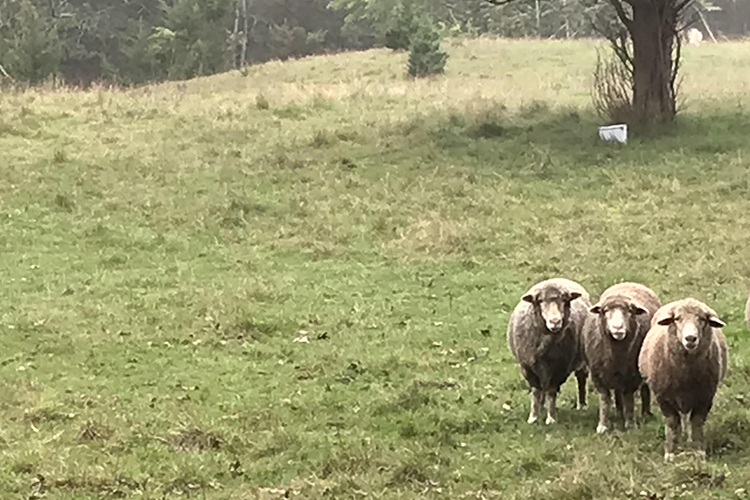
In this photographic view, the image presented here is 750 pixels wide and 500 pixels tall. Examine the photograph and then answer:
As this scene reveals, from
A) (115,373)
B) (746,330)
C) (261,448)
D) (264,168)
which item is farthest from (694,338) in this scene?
(264,168)

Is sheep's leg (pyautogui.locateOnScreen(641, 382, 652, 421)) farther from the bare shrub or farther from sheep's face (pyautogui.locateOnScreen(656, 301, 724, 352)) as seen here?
the bare shrub

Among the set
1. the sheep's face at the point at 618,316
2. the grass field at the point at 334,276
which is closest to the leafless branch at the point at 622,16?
the grass field at the point at 334,276

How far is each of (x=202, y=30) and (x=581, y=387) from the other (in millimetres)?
41043

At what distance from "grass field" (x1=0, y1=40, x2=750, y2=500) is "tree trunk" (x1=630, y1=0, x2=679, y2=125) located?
2.44 feet

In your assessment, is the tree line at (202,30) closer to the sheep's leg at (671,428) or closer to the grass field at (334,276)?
the grass field at (334,276)

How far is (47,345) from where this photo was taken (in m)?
9.99

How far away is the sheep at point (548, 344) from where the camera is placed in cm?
784

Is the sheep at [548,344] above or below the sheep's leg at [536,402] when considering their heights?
above

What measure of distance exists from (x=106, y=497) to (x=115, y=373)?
2.85 meters

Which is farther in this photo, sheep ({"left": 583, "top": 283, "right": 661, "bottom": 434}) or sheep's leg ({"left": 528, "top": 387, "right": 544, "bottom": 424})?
sheep's leg ({"left": 528, "top": 387, "right": 544, "bottom": 424})

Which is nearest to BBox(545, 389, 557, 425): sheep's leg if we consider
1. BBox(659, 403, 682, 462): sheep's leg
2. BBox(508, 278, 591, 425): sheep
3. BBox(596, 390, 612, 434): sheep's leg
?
BBox(508, 278, 591, 425): sheep

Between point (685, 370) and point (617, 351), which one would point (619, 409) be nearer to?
point (617, 351)

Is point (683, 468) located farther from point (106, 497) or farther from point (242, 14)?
point (242, 14)

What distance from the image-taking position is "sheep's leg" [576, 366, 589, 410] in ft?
27.2
